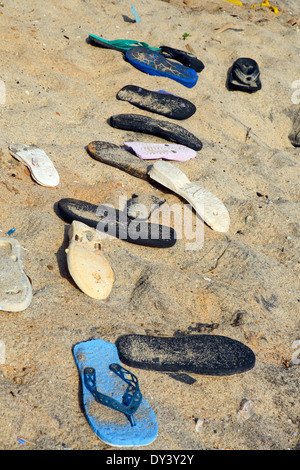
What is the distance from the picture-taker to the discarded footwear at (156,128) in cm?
312

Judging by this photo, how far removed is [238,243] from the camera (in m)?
2.50

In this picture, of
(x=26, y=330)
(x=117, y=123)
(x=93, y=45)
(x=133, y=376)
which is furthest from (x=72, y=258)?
(x=93, y=45)

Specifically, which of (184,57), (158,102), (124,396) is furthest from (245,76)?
(124,396)

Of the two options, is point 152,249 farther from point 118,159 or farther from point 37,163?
point 37,163

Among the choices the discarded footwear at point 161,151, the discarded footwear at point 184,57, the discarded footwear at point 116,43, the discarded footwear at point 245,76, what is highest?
the discarded footwear at point 245,76

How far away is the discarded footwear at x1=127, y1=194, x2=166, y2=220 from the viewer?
8.16 feet

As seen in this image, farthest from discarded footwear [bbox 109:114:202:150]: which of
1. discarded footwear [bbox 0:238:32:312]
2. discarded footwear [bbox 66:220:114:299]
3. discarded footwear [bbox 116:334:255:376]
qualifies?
discarded footwear [bbox 116:334:255:376]

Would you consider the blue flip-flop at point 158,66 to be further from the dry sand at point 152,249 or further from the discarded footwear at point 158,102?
the discarded footwear at point 158,102

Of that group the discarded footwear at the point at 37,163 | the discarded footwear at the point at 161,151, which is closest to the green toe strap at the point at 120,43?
the discarded footwear at the point at 161,151

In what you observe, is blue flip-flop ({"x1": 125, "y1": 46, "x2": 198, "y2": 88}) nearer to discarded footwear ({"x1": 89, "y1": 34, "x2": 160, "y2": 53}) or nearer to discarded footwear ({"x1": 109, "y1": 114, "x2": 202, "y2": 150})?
discarded footwear ({"x1": 89, "y1": 34, "x2": 160, "y2": 53})

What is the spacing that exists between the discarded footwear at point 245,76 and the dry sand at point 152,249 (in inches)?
3.6

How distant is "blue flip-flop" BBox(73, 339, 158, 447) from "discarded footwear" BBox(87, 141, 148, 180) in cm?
132

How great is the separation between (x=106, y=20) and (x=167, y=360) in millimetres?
3726
